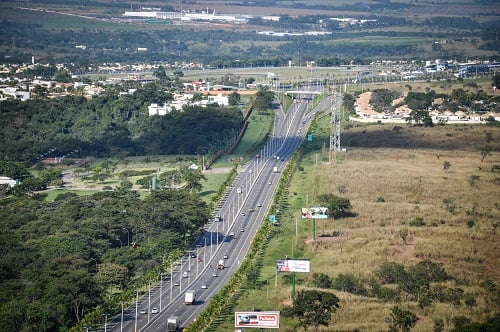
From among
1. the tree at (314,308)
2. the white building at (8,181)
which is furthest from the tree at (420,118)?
the tree at (314,308)

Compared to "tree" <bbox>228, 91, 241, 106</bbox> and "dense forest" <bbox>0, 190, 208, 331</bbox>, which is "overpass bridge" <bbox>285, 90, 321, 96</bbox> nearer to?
"tree" <bbox>228, 91, 241, 106</bbox>

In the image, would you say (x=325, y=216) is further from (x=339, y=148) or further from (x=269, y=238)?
(x=339, y=148)

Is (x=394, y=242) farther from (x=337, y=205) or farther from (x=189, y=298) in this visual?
(x=189, y=298)

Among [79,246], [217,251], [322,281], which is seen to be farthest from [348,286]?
[79,246]

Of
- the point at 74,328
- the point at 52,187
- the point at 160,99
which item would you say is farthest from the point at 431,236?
the point at 160,99

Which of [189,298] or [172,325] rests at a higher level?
[172,325]

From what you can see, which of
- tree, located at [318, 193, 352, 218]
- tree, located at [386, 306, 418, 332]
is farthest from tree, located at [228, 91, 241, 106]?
tree, located at [386, 306, 418, 332]
